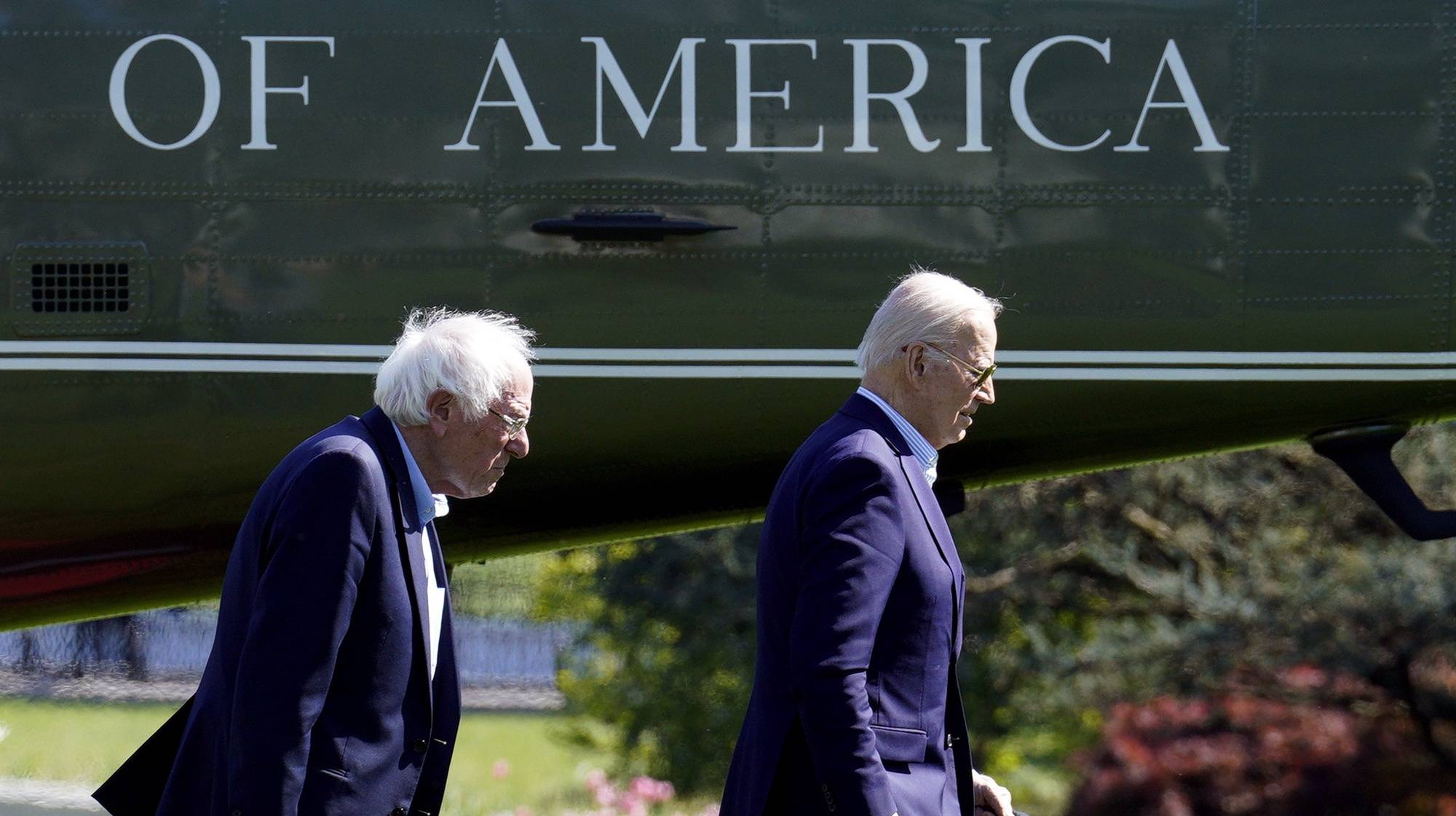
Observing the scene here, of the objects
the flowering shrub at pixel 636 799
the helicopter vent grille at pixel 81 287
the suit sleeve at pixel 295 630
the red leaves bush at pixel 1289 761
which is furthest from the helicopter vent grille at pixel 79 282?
the red leaves bush at pixel 1289 761

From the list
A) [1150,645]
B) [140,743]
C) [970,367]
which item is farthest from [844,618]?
[140,743]

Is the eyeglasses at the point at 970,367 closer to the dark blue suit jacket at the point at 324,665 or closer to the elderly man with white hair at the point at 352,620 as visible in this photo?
the elderly man with white hair at the point at 352,620

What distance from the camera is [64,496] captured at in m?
4.70

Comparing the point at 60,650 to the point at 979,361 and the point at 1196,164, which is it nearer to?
the point at 1196,164

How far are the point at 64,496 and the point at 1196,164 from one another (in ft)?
10.3

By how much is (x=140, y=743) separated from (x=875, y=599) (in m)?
9.31

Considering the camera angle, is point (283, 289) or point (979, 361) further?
point (283, 289)

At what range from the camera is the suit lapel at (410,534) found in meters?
2.75

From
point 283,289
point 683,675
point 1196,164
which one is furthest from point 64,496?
point 683,675

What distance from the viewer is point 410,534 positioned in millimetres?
2768

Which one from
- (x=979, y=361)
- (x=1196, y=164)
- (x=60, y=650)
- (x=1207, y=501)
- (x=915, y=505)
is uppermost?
(x=1196, y=164)

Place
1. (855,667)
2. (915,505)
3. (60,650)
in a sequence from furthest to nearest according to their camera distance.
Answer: (60,650) → (915,505) → (855,667)

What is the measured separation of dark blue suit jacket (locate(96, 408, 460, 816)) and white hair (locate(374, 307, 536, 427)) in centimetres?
5

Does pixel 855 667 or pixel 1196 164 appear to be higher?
pixel 1196 164
